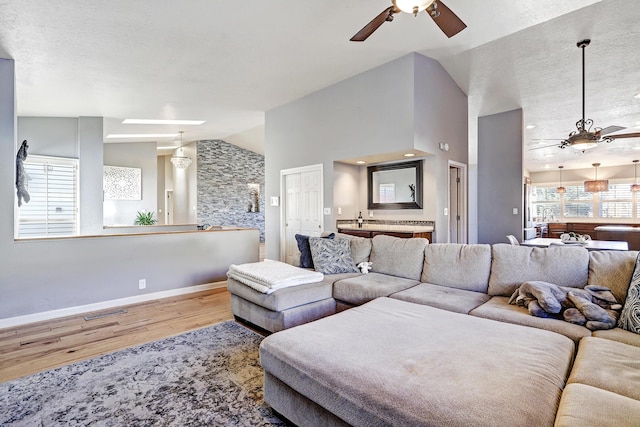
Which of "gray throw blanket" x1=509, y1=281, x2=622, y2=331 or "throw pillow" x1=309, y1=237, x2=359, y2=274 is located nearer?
"gray throw blanket" x1=509, y1=281, x2=622, y2=331

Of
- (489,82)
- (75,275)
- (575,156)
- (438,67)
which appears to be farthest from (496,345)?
(575,156)

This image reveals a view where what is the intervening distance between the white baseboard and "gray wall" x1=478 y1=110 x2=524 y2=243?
5524 mm

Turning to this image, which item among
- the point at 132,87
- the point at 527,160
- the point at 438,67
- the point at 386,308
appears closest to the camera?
the point at 386,308

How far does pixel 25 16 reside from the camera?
2.78 metres

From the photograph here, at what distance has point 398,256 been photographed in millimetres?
3379

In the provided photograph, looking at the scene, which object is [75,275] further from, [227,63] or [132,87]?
[227,63]

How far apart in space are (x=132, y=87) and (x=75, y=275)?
8.90ft

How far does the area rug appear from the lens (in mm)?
1806

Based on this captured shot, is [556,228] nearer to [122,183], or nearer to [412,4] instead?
[412,4]

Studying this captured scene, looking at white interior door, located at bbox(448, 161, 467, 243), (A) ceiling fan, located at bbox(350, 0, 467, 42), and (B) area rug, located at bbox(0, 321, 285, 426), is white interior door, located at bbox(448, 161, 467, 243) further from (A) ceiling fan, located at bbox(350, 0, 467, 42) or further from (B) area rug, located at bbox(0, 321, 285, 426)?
(B) area rug, located at bbox(0, 321, 285, 426)

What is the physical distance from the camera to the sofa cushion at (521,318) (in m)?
1.89

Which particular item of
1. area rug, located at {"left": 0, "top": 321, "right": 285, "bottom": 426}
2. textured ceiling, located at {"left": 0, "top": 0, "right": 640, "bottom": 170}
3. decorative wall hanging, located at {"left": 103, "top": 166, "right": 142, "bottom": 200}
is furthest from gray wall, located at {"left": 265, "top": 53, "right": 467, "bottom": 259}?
decorative wall hanging, located at {"left": 103, "top": 166, "right": 142, "bottom": 200}

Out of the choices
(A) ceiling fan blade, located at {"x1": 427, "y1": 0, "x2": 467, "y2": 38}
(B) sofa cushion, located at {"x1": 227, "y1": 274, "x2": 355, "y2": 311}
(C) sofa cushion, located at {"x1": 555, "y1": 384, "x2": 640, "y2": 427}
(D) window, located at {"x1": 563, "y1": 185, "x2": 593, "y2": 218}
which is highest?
(A) ceiling fan blade, located at {"x1": 427, "y1": 0, "x2": 467, "y2": 38}

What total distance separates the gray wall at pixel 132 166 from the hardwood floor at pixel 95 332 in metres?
5.32
